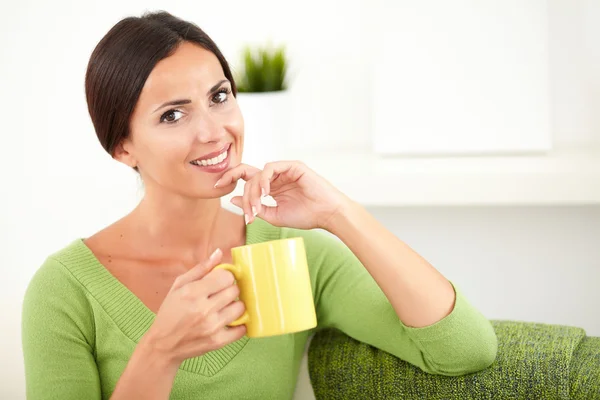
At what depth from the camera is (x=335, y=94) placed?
203 cm

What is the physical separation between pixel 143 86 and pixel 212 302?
0.45m

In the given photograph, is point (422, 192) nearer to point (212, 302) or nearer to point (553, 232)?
point (553, 232)

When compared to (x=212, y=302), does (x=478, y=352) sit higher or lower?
lower

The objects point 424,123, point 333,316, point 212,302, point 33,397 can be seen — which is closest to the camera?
point 212,302

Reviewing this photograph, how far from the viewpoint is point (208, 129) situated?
1.32 metres

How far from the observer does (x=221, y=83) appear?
137cm

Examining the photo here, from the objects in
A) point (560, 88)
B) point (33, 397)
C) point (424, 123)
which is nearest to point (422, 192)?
point (424, 123)

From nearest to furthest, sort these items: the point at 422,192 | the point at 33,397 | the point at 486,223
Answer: the point at 33,397
the point at 422,192
the point at 486,223

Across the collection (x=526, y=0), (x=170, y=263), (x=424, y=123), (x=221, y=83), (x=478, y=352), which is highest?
(x=526, y=0)

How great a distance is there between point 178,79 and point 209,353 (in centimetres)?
48

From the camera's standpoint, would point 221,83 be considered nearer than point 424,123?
Yes

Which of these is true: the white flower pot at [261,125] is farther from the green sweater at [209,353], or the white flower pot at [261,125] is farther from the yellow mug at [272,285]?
the yellow mug at [272,285]

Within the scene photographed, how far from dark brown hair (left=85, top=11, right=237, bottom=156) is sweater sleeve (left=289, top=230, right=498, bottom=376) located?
1.38 feet

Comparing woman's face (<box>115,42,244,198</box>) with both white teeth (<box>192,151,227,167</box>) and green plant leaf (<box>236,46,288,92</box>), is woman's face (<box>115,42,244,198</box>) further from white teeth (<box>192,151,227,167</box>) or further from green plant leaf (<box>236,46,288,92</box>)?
green plant leaf (<box>236,46,288,92</box>)
